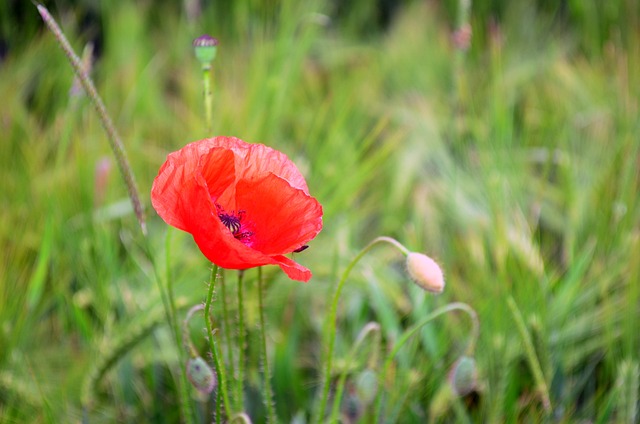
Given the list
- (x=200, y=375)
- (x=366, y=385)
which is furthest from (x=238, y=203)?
(x=366, y=385)

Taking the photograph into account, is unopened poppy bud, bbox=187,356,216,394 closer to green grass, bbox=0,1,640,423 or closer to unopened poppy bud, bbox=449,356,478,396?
green grass, bbox=0,1,640,423

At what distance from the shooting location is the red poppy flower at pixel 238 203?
45cm

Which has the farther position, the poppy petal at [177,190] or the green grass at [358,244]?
the green grass at [358,244]

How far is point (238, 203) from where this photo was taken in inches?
20.8

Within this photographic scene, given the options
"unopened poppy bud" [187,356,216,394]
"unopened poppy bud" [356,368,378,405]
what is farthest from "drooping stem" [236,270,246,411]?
"unopened poppy bud" [356,368,378,405]

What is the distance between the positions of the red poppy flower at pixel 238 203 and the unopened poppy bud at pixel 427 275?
0.28ft

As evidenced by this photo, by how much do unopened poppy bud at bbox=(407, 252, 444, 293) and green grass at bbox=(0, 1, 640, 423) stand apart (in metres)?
0.15

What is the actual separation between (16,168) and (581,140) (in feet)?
2.58

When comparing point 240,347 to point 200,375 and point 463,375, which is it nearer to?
point 200,375

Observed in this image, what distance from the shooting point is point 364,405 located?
2.32 feet

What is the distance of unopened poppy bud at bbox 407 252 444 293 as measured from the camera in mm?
537

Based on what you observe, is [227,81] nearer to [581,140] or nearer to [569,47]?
[581,140]

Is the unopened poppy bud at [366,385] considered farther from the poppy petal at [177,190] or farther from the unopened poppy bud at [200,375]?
the poppy petal at [177,190]

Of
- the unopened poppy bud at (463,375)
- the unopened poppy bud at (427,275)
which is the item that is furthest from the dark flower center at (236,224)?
the unopened poppy bud at (463,375)
